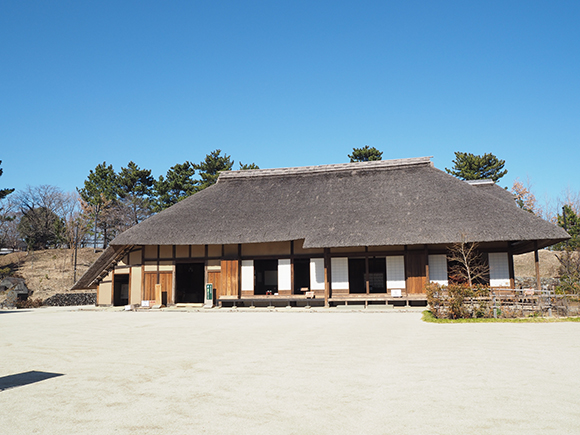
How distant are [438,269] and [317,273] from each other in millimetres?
5307

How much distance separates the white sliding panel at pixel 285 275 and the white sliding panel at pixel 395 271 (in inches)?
178

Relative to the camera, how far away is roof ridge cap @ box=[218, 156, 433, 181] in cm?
2323

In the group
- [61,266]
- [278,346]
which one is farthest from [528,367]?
[61,266]

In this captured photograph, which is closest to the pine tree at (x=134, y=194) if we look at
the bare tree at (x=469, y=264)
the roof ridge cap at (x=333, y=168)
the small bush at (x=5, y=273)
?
the small bush at (x=5, y=273)

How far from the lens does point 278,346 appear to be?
935 centimetres

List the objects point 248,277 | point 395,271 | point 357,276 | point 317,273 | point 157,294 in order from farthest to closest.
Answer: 1. point 357,276
2. point 157,294
3. point 248,277
4. point 317,273
5. point 395,271

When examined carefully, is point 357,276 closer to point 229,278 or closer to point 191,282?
point 229,278

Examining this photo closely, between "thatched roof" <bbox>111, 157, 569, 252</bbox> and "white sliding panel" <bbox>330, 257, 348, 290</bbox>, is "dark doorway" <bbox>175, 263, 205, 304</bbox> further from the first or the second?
"white sliding panel" <bbox>330, 257, 348, 290</bbox>

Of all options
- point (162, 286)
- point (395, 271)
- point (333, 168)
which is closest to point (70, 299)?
point (162, 286)

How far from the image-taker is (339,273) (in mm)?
19875

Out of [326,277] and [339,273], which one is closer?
[326,277]

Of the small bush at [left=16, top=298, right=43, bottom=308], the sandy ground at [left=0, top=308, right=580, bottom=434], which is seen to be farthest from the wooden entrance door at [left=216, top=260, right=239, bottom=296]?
the small bush at [left=16, top=298, right=43, bottom=308]

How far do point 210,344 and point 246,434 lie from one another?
5.72 meters

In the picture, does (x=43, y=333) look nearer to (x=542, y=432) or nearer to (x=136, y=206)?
(x=542, y=432)
